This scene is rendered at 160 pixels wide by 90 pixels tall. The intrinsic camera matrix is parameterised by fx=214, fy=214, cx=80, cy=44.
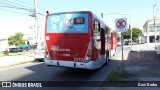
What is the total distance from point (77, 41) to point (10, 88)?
3.66 metres

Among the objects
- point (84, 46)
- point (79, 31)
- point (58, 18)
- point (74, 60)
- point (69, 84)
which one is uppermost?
point (58, 18)

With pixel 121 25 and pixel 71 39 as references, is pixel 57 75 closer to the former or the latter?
pixel 71 39

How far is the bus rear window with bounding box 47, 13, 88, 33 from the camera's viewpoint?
10077 millimetres

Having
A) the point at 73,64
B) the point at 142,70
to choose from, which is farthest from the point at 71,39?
the point at 142,70

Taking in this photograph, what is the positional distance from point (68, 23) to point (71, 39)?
0.82m

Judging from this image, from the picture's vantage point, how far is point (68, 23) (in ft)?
34.1

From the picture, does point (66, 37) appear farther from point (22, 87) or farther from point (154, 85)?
point (154, 85)

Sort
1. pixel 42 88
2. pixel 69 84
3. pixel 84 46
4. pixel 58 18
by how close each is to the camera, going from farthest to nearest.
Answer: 1. pixel 58 18
2. pixel 84 46
3. pixel 69 84
4. pixel 42 88

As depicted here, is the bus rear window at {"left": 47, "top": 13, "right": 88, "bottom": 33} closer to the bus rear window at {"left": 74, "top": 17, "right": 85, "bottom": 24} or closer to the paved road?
the bus rear window at {"left": 74, "top": 17, "right": 85, "bottom": 24}

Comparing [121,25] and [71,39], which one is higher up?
[121,25]

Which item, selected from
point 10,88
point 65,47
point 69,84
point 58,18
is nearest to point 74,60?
point 65,47

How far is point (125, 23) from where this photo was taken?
11.0 m

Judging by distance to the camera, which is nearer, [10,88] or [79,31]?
[10,88]

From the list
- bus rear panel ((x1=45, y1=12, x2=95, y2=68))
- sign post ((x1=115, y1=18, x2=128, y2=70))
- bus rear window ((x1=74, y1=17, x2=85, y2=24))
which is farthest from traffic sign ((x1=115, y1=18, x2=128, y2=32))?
bus rear window ((x1=74, y1=17, x2=85, y2=24))
